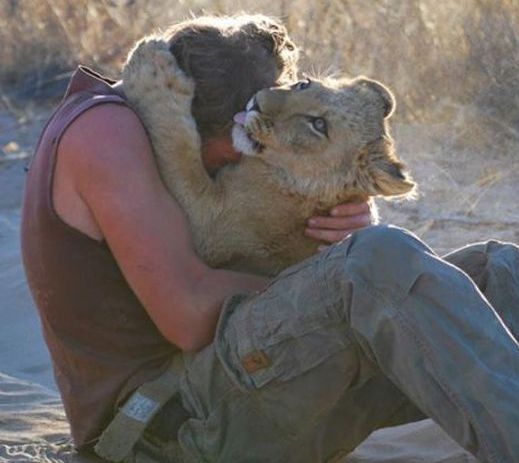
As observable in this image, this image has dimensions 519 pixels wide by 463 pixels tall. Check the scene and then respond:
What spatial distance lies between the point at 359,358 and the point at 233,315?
0.32 metres

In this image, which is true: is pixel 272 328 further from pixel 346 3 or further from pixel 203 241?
pixel 346 3

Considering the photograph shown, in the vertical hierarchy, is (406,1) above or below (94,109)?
below

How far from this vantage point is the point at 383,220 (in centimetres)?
634

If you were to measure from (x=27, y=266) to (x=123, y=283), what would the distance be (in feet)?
0.77

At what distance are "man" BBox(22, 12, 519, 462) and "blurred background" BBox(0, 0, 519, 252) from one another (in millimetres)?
2581

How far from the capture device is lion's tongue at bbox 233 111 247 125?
11.9 ft

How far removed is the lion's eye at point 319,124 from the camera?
3.77 metres

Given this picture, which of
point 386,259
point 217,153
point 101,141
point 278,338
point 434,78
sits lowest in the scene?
point 434,78

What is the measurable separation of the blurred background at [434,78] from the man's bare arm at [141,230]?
2.72 metres

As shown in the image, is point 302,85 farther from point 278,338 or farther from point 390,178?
point 278,338

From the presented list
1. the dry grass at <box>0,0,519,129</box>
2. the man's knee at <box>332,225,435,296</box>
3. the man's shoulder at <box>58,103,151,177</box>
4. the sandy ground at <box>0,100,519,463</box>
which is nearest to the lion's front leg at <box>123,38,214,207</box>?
Answer: the man's shoulder at <box>58,103,151,177</box>

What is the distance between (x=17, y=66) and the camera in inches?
346

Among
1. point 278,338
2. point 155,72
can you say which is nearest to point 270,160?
point 155,72

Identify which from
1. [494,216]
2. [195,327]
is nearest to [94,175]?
[195,327]
